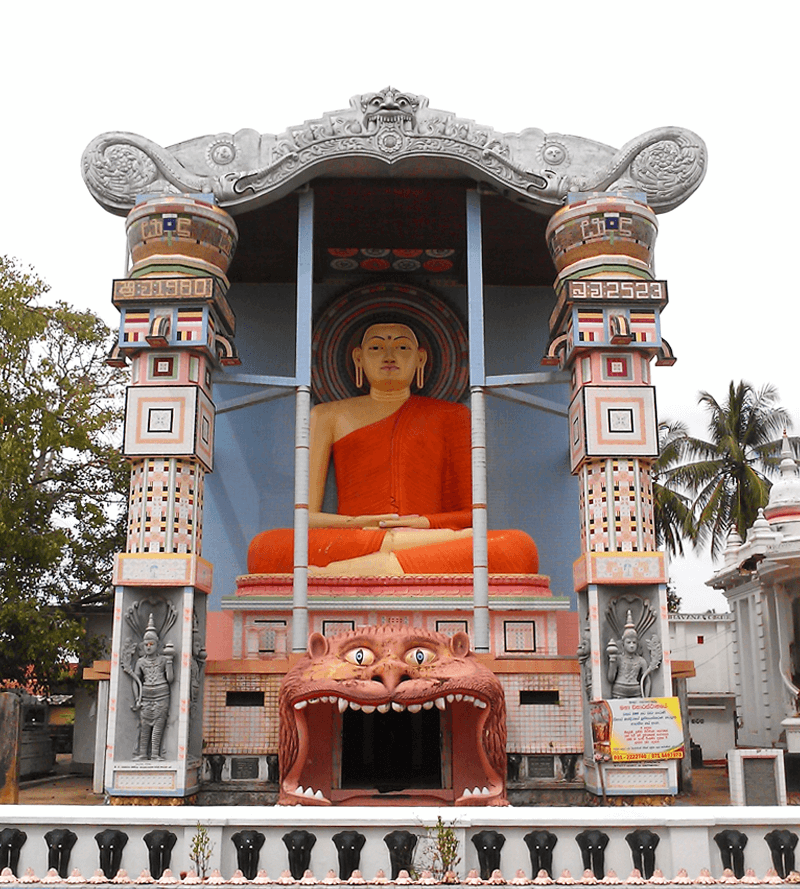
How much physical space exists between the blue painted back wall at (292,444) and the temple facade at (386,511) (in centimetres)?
6

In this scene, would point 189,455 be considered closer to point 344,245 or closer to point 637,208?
point 344,245

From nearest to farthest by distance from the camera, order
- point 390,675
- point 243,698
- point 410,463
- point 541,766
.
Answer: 1. point 390,675
2. point 541,766
3. point 243,698
4. point 410,463

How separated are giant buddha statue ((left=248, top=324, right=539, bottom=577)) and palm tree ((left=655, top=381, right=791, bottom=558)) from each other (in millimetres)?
11959

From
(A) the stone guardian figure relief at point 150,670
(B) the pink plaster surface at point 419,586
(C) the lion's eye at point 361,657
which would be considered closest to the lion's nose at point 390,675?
(C) the lion's eye at point 361,657

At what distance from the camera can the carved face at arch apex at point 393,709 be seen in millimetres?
11164

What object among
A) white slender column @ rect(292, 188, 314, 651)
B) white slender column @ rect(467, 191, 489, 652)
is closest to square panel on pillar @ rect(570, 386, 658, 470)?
white slender column @ rect(467, 191, 489, 652)

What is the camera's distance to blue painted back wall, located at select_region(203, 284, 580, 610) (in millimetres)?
16469

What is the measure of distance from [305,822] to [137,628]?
19.4 ft

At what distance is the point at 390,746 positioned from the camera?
12758 millimetres

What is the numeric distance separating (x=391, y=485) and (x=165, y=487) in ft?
14.9

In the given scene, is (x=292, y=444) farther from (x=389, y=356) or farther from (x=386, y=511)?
(x=389, y=356)

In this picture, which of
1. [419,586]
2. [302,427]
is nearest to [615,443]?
[419,586]

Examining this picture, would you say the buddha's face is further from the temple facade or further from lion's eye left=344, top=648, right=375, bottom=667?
lion's eye left=344, top=648, right=375, bottom=667

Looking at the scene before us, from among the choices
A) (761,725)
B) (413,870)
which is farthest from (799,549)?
(413,870)
